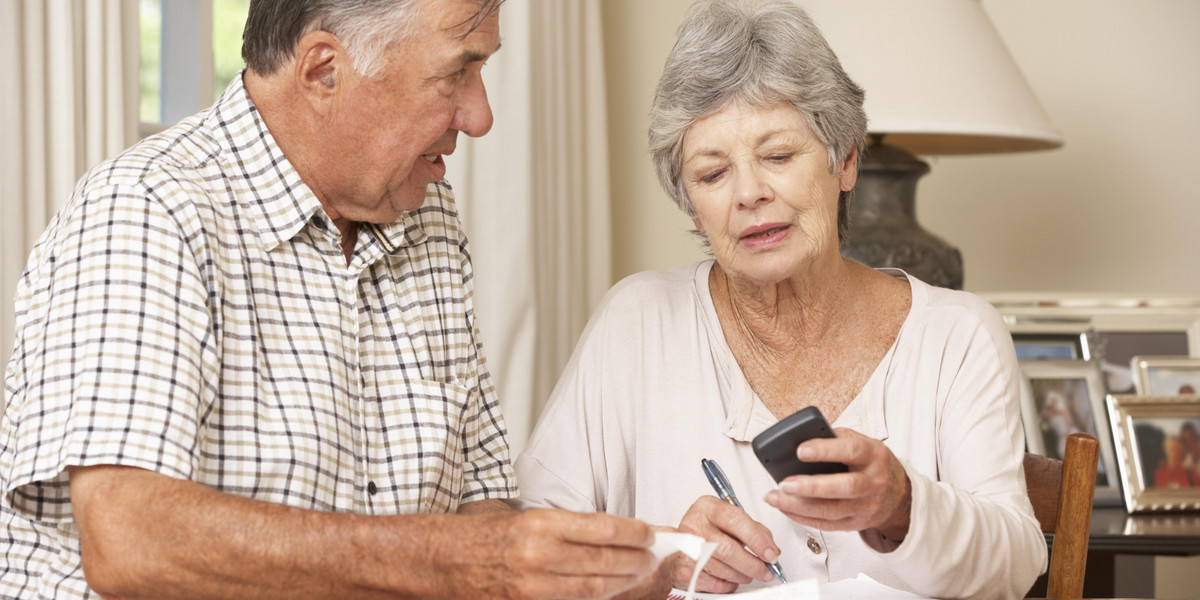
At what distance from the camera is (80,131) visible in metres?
1.67

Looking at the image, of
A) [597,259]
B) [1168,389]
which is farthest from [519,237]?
[1168,389]

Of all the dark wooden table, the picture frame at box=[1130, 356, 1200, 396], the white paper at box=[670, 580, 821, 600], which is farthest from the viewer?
the picture frame at box=[1130, 356, 1200, 396]

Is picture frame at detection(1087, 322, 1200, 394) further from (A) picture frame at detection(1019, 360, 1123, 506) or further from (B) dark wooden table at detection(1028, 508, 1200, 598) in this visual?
(B) dark wooden table at detection(1028, 508, 1200, 598)

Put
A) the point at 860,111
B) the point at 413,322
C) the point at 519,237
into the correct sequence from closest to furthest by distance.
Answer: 1. the point at 413,322
2. the point at 860,111
3. the point at 519,237

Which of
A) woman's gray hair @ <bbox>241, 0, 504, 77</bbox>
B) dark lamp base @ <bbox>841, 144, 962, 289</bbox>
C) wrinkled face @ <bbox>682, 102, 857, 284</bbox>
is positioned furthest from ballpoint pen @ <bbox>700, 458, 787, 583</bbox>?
dark lamp base @ <bbox>841, 144, 962, 289</bbox>

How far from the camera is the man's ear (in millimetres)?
1206

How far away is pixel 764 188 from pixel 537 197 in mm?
1320

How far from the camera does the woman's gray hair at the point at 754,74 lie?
1481 mm

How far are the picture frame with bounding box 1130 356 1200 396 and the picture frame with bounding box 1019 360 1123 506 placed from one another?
9 centimetres

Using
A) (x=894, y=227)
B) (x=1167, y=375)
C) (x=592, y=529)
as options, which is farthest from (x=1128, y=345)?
(x=592, y=529)

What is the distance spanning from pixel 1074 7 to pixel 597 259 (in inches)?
54.8

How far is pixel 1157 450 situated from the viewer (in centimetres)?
211

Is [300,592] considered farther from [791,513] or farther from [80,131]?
[80,131]

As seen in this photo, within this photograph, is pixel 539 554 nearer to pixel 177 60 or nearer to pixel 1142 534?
pixel 1142 534
